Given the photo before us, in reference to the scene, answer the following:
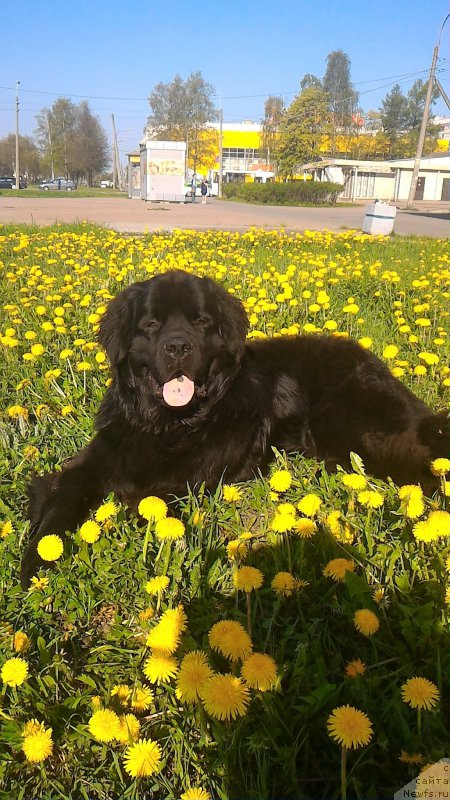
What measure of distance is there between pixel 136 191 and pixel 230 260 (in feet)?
138

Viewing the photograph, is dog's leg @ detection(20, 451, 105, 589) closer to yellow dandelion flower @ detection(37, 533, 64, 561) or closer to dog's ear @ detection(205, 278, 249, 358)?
yellow dandelion flower @ detection(37, 533, 64, 561)

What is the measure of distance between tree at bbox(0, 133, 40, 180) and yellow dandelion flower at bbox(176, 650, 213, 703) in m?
90.8

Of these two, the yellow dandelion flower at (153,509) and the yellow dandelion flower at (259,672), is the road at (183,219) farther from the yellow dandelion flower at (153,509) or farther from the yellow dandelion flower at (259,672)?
the yellow dandelion flower at (259,672)

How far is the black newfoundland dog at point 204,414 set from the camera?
2455 millimetres

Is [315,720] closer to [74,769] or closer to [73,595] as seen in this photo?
[74,769]

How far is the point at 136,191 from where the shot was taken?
46.1 m

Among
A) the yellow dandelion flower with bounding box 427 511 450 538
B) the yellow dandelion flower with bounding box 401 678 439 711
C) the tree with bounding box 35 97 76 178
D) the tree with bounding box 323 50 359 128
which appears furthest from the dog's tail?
the tree with bounding box 35 97 76 178

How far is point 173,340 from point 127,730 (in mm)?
1599

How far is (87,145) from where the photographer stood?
78.5 m

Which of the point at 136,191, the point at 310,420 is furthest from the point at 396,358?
the point at 136,191

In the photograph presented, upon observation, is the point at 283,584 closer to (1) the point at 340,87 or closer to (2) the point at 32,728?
(2) the point at 32,728

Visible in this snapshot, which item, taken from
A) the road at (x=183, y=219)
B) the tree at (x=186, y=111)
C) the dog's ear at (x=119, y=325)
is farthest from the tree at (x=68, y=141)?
the dog's ear at (x=119, y=325)

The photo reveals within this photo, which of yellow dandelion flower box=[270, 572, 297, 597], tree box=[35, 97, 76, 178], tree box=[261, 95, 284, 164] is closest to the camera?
yellow dandelion flower box=[270, 572, 297, 597]

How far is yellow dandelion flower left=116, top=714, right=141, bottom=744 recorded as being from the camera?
3.93 ft
